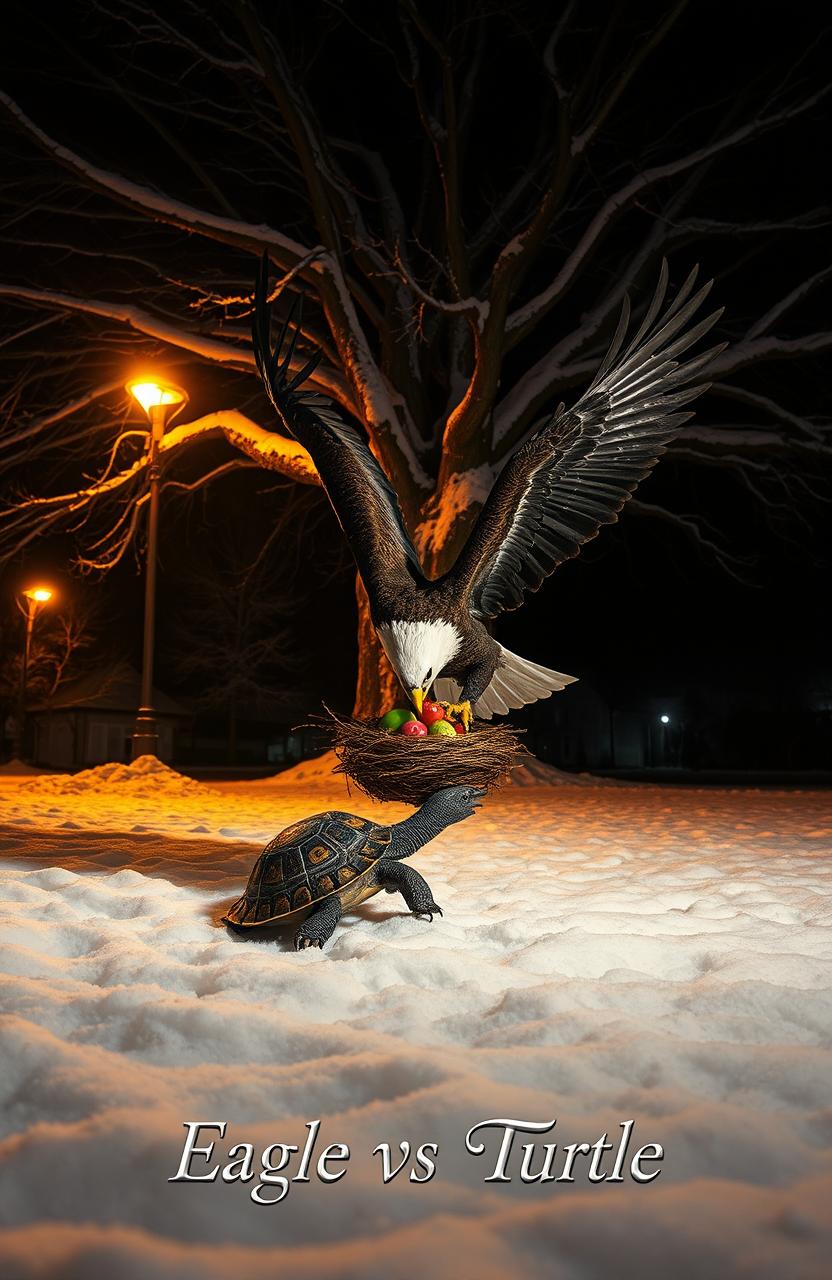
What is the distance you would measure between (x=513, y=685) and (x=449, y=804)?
119 centimetres

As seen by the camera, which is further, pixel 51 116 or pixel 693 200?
pixel 693 200

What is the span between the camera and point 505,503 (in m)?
3.82

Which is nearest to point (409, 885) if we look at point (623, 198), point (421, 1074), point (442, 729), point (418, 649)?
point (442, 729)

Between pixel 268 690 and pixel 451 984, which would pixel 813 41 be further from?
pixel 268 690

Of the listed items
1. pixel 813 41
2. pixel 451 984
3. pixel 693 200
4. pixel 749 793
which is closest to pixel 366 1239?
pixel 451 984

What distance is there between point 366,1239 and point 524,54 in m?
13.3

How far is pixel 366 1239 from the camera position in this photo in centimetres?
123

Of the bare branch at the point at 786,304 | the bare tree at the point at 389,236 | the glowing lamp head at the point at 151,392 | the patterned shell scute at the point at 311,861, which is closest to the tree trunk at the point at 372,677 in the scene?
the bare tree at the point at 389,236

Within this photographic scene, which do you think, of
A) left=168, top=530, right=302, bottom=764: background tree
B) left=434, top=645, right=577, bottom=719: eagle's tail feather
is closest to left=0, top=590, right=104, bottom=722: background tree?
left=168, top=530, right=302, bottom=764: background tree

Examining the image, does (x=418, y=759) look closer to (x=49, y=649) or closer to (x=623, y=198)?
(x=623, y=198)

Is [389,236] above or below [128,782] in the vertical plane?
above

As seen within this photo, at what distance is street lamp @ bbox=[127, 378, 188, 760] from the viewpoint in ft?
34.6

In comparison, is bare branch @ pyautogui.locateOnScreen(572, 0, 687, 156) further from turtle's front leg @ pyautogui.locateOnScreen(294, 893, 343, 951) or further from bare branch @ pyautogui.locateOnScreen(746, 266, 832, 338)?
turtle's front leg @ pyautogui.locateOnScreen(294, 893, 343, 951)

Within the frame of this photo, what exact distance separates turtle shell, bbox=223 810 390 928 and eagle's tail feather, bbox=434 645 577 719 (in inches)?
50.9
